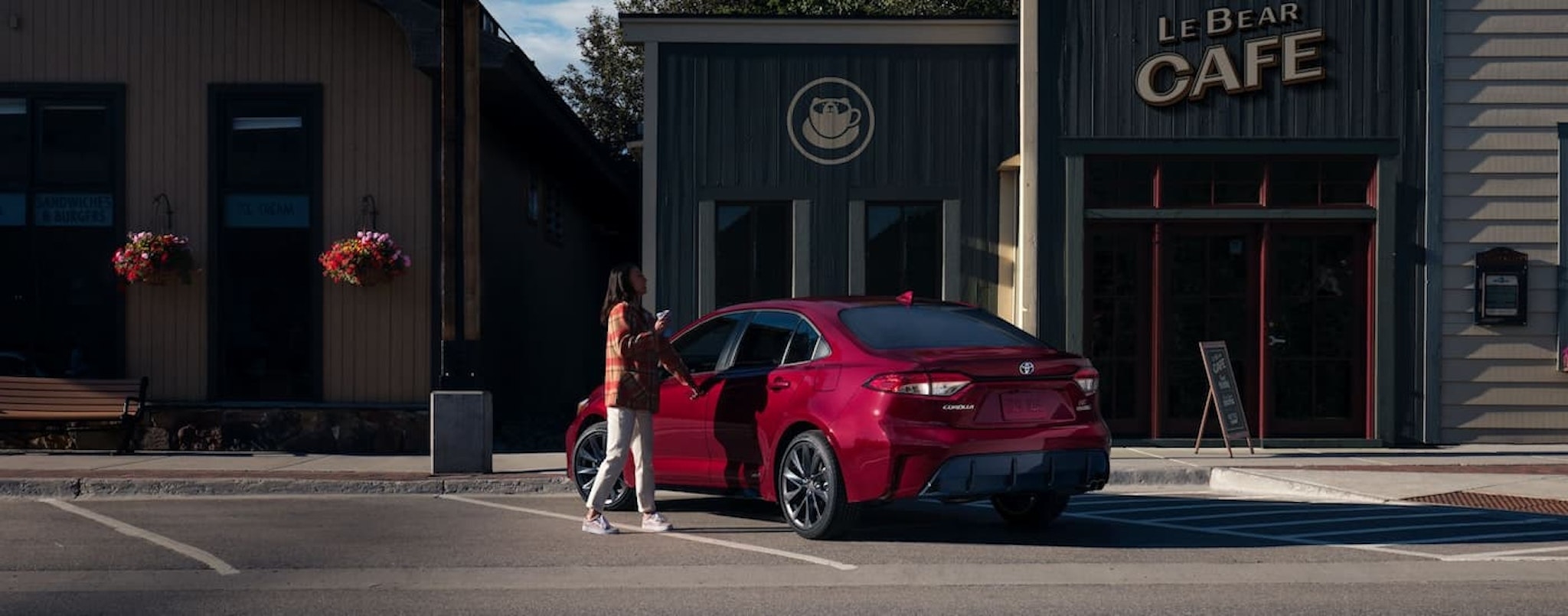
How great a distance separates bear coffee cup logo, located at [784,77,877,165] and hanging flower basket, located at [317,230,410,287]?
4213mm

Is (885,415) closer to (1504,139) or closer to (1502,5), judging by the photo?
(1504,139)

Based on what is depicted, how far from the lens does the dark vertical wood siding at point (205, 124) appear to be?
15.4 m

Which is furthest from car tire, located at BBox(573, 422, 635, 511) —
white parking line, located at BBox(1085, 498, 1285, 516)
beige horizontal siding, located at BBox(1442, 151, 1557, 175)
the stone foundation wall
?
beige horizontal siding, located at BBox(1442, 151, 1557, 175)

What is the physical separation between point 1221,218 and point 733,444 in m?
7.43

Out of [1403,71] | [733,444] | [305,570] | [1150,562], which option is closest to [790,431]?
[733,444]

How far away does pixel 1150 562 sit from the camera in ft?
26.9

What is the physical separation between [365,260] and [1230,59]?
8.69m

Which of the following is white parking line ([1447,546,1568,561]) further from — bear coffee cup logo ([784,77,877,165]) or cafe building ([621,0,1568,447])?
bear coffee cup logo ([784,77,877,165])

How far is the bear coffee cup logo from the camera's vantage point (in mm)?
16141

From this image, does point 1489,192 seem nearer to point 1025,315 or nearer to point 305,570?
point 1025,315

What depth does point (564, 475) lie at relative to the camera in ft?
41.8

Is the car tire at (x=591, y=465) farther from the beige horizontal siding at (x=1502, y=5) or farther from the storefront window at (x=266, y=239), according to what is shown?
the beige horizontal siding at (x=1502, y=5)

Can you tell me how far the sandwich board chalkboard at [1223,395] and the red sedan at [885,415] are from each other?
5107mm

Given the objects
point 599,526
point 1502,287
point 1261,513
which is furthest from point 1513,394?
point 599,526
